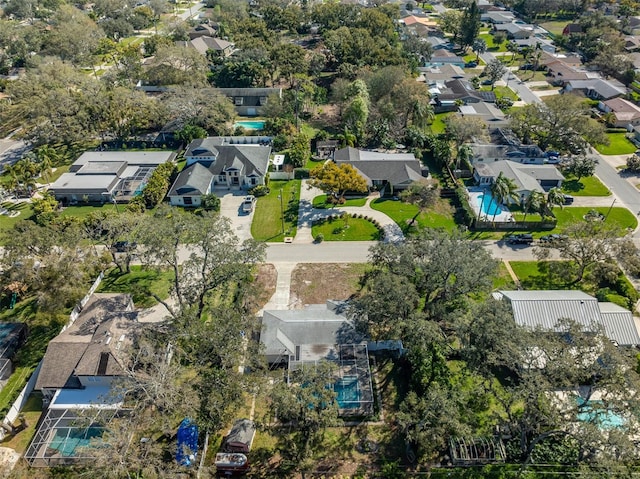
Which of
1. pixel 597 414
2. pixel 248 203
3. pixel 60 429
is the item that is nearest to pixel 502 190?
pixel 597 414

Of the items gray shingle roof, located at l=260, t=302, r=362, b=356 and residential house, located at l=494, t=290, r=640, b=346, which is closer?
gray shingle roof, located at l=260, t=302, r=362, b=356

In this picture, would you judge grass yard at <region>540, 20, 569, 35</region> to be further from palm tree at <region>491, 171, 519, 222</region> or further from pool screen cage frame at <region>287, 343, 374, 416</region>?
pool screen cage frame at <region>287, 343, 374, 416</region>

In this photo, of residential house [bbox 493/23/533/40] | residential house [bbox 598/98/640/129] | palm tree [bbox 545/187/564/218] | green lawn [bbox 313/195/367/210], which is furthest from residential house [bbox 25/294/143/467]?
residential house [bbox 493/23/533/40]

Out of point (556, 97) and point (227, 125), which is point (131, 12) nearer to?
point (227, 125)

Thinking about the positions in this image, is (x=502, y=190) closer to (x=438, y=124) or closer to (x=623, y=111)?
(x=438, y=124)

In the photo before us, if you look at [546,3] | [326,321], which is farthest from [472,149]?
[546,3]
